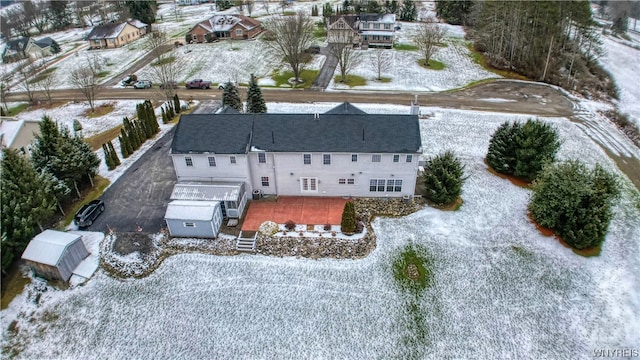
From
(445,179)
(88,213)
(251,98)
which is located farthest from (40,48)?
(445,179)

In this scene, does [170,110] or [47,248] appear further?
[170,110]

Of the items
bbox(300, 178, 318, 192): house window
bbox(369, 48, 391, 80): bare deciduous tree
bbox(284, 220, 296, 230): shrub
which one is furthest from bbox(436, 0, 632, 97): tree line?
bbox(284, 220, 296, 230): shrub

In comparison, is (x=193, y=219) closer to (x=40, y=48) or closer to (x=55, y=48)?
(x=55, y=48)

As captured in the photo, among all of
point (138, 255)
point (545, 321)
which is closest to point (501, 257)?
point (545, 321)

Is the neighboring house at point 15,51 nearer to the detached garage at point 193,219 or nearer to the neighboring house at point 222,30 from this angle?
the neighboring house at point 222,30

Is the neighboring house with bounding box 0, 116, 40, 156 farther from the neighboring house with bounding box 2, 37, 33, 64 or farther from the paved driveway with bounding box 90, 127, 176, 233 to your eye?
the neighboring house with bounding box 2, 37, 33, 64

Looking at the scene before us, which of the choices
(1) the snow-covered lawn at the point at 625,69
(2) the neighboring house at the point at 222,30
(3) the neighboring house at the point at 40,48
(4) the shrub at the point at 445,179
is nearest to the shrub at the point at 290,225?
(4) the shrub at the point at 445,179

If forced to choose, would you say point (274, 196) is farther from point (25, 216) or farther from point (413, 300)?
point (25, 216)
